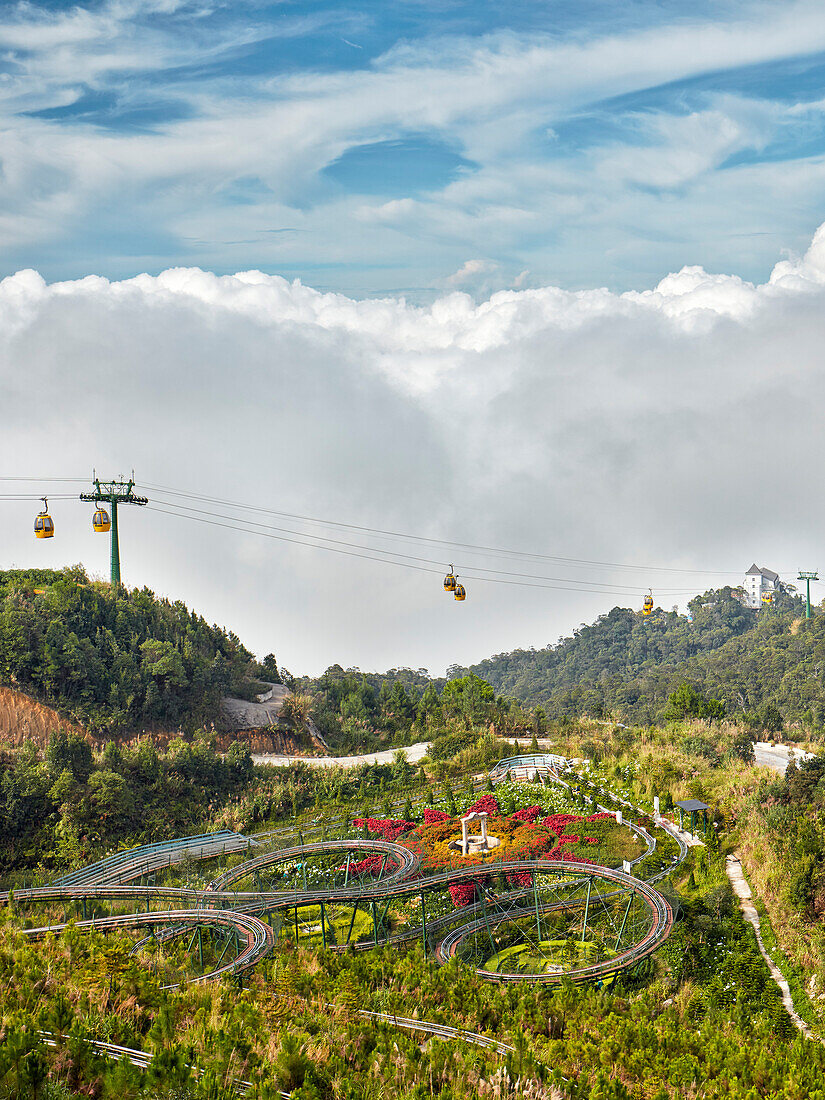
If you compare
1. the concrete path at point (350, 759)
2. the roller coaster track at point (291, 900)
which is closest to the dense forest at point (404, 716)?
the concrete path at point (350, 759)

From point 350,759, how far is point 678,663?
64.0 meters

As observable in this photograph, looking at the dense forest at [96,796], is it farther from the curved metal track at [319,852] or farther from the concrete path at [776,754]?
the concrete path at [776,754]

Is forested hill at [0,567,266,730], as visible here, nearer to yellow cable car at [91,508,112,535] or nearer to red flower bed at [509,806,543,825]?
yellow cable car at [91,508,112,535]

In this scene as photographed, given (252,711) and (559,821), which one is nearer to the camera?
(559,821)

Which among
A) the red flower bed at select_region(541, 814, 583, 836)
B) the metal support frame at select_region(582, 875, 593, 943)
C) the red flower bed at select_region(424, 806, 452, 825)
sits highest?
the red flower bed at select_region(424, 806, 452, 825)

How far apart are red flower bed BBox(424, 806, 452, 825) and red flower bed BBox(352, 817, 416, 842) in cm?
47

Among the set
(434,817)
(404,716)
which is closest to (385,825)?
(434,817)

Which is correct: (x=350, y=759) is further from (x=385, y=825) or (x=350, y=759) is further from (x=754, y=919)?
(x=754, y=919)

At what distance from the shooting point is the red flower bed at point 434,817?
79.0 feet

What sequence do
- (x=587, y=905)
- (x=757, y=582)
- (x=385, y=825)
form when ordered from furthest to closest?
(x=757, y=582)
(x=385, y=825)
(x=587, y=905)

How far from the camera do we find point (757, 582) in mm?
113375

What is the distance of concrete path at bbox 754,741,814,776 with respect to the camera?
32.9 metres

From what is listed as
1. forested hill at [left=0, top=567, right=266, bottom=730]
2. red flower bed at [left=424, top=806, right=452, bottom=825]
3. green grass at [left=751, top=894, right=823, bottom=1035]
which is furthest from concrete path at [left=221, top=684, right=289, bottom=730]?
green grass at [left=751, top=894, right=823, bottom=1035]

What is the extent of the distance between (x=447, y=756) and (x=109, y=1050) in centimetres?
2381
